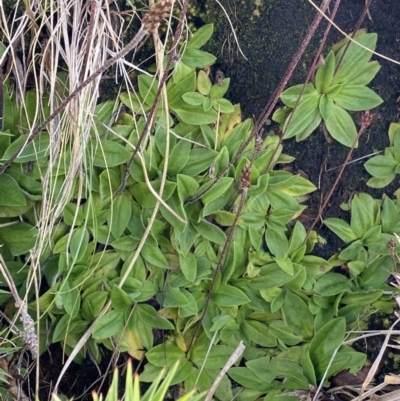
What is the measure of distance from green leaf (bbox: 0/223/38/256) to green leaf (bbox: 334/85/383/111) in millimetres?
912

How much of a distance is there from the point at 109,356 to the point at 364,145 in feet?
3.18

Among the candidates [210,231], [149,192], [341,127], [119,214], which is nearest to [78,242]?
[119,214]

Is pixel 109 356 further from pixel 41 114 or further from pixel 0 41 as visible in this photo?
pixel 0 41

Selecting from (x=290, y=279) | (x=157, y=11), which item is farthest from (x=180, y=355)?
(x=157, y=11)

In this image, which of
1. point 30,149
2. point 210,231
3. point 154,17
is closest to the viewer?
point 154,17

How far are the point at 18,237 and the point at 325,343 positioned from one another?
0.91 meters

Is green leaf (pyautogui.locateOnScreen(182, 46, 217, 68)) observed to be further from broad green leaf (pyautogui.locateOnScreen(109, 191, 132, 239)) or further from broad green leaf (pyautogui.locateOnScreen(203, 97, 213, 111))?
broad green leaf (pyautogui.locateOnScreen(109, 191, 132, 239))

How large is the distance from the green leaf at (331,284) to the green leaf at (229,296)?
23 cm

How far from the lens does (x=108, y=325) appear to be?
1.31m

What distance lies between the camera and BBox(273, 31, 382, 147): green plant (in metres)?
1.30

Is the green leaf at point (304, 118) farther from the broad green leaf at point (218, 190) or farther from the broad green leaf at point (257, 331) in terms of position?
the broad green leaf at point (257, 331)

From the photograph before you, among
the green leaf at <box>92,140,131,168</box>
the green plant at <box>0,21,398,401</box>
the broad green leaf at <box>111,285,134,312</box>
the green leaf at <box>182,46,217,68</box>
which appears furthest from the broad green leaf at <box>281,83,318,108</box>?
the broad green leaf at <box>111,285,134,312</box>

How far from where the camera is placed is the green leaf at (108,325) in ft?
4.24

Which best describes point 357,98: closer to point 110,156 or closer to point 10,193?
point 110,156
